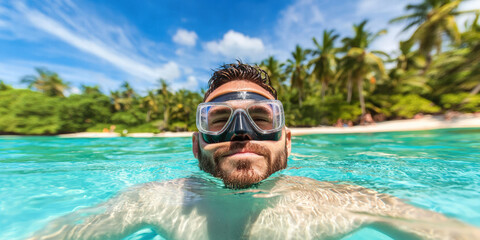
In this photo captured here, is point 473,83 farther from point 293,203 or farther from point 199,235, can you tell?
point 199,235

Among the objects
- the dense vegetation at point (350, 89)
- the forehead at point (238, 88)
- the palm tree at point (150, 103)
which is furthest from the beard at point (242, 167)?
the palm tree at point (150, 103)

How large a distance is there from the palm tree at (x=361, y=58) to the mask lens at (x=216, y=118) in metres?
20.8

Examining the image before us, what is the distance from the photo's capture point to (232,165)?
5.44 ft

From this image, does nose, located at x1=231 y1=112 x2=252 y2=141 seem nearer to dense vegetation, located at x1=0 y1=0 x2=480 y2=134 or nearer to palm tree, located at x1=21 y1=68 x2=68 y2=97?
dense vegetation, located at x1=0 y1=0 x2=480 y2=134

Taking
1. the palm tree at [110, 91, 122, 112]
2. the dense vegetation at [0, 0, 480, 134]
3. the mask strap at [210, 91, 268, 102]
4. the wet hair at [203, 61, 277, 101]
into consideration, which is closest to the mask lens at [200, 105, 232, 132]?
the mask strap at [210, 91, 268, 102]

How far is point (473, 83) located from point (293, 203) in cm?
2321

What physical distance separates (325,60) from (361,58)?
368cm

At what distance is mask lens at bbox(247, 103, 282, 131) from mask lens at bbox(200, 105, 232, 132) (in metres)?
0.26

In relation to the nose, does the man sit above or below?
below

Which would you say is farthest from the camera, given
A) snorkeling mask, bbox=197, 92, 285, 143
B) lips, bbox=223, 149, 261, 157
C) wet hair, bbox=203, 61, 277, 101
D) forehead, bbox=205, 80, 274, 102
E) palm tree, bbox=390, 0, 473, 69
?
palm tree, bbox=390, 0, 473, 69

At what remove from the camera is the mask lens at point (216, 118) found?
1.97 meters

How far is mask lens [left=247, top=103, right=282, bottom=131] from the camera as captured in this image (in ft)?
6.51

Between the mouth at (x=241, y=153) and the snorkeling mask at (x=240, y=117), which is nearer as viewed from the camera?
the mouth at (x=241, y=153)

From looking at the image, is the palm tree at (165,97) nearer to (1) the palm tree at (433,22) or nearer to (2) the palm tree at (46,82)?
(2) the palm tree at (46,82)
